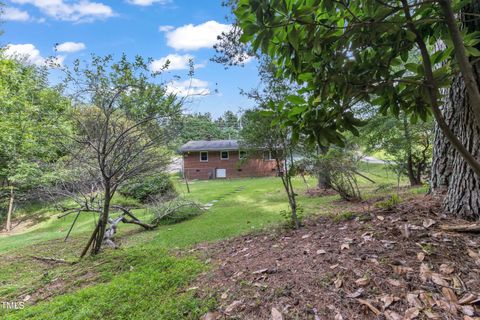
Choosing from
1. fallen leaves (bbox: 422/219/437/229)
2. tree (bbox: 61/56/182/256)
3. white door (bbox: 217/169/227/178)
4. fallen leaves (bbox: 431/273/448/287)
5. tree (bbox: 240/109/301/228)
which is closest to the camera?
fallen leaves (bbox: 431/273/448/287)

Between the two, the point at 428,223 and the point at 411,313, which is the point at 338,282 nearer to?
the point at 411,313

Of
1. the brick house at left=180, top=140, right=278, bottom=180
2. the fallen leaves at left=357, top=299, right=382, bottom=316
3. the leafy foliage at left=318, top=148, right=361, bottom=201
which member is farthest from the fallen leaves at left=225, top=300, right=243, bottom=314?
the brick house at left=180, top=140, right=278, bottom=180

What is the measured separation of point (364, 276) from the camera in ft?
6.24

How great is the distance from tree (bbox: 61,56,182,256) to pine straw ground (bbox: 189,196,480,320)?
2.51 metres

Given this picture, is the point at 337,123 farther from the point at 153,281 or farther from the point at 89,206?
the point at 89,206

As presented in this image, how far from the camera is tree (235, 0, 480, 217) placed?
146cm

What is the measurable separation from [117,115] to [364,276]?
13.4 feet

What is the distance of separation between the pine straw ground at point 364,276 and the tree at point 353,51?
0.69 meters

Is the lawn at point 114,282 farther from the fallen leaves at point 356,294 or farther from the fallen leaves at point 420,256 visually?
the fallen leaves at point 420,256

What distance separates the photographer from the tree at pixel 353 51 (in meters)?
1.46

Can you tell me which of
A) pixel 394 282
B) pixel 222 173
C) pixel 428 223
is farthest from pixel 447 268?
pixel 222 173

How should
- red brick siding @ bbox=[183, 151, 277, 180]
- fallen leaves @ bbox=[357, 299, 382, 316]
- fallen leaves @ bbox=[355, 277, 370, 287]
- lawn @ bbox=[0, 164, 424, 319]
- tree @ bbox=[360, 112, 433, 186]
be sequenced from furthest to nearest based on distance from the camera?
1. red brick siding @ bbox=[183, 151, 277, 180]
2. tree @ bbox=[360, 112, 433, 186]
3. lawn @ bbox=[0, 164, 424, 319]
4. fallen leaves @ bbox=[355, 277, 370, 287]
5. fallen leaves @ bbox=[357, 299, 382, 316]

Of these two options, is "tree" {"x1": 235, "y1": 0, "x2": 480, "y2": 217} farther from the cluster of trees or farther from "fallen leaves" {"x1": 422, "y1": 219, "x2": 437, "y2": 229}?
the cluster of trees

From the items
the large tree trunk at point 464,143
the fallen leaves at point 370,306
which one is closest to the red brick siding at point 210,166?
the large tree trunk at point 464,143
